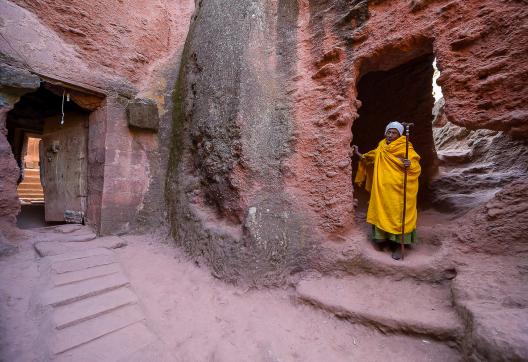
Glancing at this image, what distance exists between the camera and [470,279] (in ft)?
8.00

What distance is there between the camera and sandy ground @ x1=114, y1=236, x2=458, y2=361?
95.0 inches

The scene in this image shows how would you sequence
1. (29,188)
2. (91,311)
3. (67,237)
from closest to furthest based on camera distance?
(91,311)
(67,237)
(29,188)

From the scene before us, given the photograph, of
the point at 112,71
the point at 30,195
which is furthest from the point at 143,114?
the point at 30,195

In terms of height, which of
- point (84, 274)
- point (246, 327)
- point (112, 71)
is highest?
point (112, 71)

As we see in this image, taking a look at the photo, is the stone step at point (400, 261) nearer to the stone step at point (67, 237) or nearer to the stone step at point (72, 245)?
the stone step at point (72, 245)

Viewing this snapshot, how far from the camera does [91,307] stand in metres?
2.72

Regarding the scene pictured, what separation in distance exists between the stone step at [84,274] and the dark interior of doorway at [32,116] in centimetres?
305

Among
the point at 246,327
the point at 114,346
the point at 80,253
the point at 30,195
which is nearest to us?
the point at 114,346

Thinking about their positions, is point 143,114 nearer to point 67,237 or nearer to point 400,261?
point 67,237

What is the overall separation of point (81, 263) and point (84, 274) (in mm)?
277

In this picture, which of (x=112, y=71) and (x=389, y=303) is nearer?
(x=389, y=303)

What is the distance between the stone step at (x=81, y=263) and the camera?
3.18 m

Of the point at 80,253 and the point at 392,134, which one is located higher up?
the point at 392,134

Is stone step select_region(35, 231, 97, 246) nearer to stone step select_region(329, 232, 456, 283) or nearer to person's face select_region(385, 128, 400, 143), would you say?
stone step select_region(329, 232, 456, 283)
